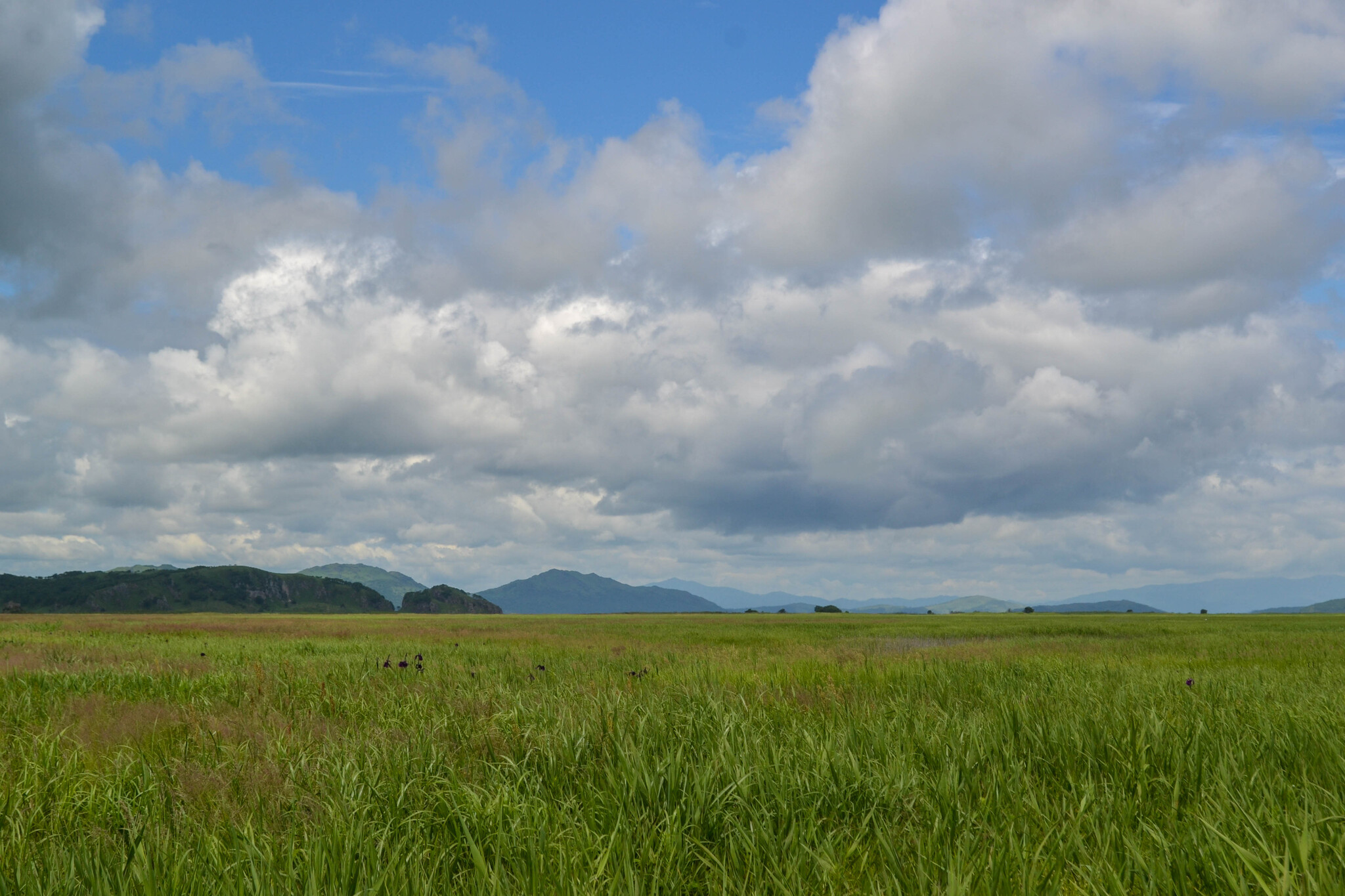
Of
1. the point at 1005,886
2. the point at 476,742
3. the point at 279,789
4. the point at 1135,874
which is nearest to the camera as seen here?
the point at 1005,886

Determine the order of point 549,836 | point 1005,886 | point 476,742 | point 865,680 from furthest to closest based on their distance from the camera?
point 865,680, point 476,742, point 549,836, point 1005,886

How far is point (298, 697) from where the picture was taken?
11211 mm

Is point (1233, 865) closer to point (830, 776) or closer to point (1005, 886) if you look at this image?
point (1005, 886)

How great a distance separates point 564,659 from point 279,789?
43.4 feet

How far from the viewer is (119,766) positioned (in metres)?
6.25

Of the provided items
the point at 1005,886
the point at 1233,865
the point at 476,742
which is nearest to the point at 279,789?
the point at 476,742

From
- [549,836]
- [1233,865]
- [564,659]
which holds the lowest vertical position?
[564,659]

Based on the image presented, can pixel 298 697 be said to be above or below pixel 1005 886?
below

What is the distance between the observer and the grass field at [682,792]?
3.68 metres

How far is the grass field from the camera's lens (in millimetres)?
3680

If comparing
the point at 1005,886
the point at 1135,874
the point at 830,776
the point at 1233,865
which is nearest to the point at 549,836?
the point at 830,776

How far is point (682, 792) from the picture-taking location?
15.9ft

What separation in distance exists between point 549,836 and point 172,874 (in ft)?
6.53

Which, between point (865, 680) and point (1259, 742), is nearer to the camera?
point (1259, 742)
